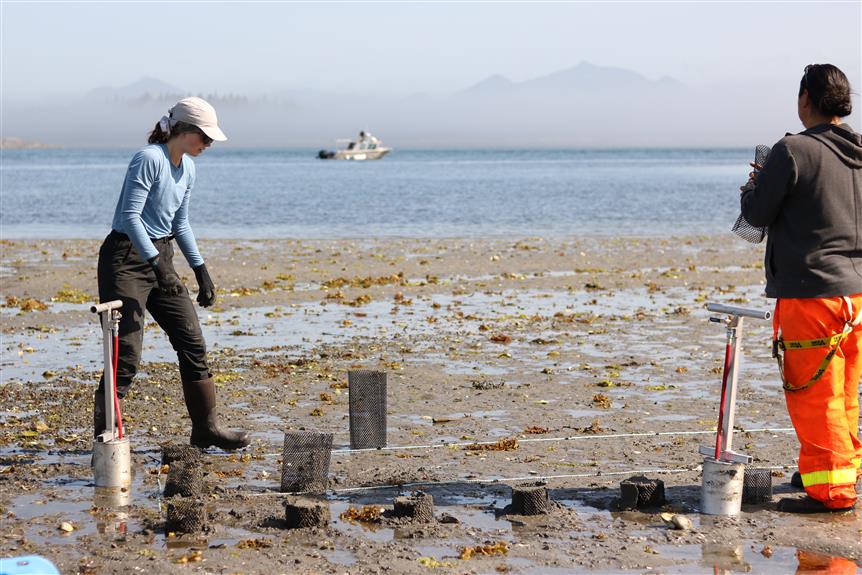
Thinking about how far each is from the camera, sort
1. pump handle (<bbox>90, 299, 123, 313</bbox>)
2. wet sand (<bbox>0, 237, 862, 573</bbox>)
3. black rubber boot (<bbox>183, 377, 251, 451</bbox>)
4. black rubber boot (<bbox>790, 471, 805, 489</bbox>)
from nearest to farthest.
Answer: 1. wet sand (<bbox>0, 237, 862, 573</bbox>)
2. pump handle (<bbox>90, 299, 123, 313</bbox>)
3. black rubber boot (<bbox>790, 471, 805, 489</bbox>)
4. black rubber boot (<bbox>183, 377, 251, 451</bbox>)

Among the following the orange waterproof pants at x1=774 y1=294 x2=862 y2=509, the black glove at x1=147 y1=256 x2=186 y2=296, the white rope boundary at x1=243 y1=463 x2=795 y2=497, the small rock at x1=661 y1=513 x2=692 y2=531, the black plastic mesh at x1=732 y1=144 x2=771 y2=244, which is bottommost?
the white rope boundary at x1=243 y1=463 x2=795 y2=497

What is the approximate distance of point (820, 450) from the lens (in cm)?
622

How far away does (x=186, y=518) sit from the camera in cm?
591

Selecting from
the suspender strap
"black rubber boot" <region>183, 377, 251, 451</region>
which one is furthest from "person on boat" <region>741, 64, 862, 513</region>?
"black rubber boot" <region>183, 377, 251, 451</region>

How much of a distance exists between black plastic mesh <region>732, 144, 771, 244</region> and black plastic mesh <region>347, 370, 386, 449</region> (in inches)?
100.0

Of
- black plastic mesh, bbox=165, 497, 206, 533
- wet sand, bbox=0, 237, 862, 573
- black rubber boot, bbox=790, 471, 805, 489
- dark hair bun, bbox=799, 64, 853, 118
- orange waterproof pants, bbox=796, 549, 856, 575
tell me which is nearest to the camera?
orange waterproof pants, bbox=796, 549, 856, 575

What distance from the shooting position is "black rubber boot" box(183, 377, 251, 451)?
7738 millimetres

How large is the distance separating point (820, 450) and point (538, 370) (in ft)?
15.3

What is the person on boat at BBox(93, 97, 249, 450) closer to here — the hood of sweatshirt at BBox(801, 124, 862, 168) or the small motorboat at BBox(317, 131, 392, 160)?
the hood of sweatshirt at BBox(801, 124, 862, 168)

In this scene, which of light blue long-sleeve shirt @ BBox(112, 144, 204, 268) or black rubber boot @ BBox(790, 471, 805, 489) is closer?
black rubber boot @ BBox(790, 471, 805, 489)

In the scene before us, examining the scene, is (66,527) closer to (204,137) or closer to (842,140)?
(204,137)

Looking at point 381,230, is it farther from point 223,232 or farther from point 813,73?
point 813,73

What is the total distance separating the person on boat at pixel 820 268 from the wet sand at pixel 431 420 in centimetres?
46

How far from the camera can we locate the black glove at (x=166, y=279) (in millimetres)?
7150
